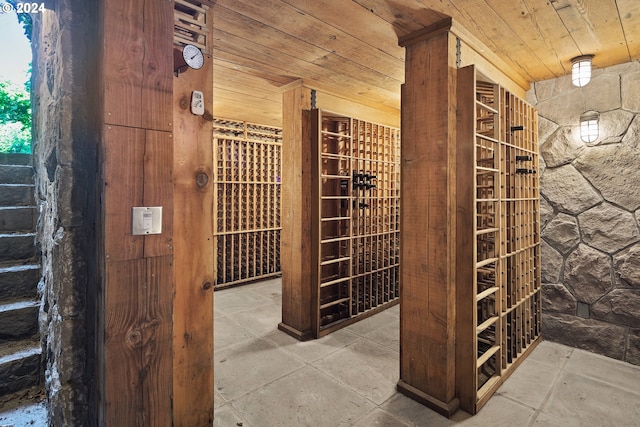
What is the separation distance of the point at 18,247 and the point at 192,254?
1.76m

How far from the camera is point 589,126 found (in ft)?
8.36

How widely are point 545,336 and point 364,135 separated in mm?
2599

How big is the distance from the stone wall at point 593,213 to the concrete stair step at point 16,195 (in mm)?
4481

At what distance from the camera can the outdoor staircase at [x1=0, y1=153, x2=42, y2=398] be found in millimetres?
1666

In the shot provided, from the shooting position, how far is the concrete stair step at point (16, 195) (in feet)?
8.27

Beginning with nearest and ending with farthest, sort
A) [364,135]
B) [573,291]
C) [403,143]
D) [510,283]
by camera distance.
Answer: [403,143]
[510,283]
[573,291]
[364,135]

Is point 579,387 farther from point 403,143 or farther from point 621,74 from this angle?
point 621,74

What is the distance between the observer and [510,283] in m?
2.38

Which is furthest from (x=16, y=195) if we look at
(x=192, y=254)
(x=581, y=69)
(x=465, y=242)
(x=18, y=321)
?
(x=581, y=69)

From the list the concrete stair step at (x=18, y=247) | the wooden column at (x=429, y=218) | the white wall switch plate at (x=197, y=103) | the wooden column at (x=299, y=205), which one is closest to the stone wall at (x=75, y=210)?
the white wall switch plate at (x=197, y=103)

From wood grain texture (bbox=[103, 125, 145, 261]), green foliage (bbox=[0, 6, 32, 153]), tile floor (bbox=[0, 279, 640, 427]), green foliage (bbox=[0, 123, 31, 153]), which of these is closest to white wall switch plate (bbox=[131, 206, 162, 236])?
wood grain texture (bbox=[103, 125, 145, 261])

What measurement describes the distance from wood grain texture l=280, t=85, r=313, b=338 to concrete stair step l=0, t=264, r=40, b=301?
1.87 meters

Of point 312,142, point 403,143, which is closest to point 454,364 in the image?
point 403,143

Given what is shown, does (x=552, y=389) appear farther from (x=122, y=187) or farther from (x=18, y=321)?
(x=18, y=321)
